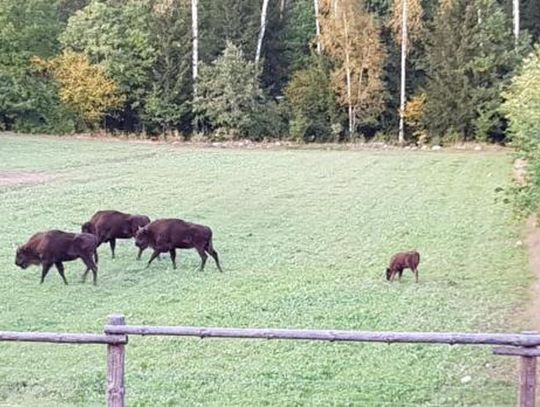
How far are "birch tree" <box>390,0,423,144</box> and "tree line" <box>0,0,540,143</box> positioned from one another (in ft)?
0.19

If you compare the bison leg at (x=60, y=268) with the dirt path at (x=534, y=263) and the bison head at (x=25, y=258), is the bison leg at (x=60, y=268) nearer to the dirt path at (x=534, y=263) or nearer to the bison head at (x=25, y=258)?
the bison head at (x=25, y=258)

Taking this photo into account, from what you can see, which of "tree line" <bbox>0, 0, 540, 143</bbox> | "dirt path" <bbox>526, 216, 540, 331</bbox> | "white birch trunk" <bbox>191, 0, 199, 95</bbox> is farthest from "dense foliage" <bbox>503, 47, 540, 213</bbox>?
"white birch trunk" <bbox>191, 0, 199, 95</bbox>

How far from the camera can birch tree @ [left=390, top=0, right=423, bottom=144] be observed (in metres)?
48.3

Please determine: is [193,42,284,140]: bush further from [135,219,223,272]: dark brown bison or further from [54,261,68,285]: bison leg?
[54,261,68,285]: bison leg

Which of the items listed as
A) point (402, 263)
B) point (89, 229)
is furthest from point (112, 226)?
point (402, 263)

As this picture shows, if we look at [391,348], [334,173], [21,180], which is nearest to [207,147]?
[334,173]

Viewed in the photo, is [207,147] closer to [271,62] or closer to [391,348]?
[271,62]

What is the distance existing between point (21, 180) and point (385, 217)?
11.7m

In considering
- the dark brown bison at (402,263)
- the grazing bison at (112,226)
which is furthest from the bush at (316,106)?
the dark brown bison at (402,263)

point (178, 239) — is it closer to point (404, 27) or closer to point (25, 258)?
point (25, 258)

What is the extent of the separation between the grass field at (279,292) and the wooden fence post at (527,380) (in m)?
2.70

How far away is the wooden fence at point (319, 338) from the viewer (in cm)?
516

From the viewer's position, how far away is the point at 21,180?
28.2m

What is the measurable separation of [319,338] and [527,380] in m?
1.15
